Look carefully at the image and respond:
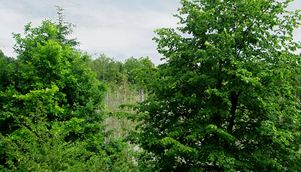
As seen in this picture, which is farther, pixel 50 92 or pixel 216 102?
pixel 50 92

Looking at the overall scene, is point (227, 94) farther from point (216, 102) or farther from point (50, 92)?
point (50, 92)

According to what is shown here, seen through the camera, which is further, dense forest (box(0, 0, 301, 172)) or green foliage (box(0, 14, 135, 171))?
green foliage (box(0, 14, 135, 171))

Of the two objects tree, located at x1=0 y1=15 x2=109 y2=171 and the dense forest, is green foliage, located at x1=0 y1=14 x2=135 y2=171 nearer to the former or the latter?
tree, located at x1=0 y1=15 x2=109 y2=171

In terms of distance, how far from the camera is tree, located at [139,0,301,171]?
14.7 metres

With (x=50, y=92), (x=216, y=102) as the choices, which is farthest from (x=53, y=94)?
(x=216, y=102)

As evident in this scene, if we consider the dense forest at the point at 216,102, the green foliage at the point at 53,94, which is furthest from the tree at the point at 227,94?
the green foliage at the point at 53,94

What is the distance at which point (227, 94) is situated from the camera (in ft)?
47.9

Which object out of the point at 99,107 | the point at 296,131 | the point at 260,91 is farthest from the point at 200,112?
the point at 99,107

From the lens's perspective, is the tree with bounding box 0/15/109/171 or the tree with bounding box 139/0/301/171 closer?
the tree with bounding box 139/0/301/171

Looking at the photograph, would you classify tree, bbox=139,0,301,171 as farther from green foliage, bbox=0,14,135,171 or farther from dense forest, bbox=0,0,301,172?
green foliage, bbox=0,14,135,171

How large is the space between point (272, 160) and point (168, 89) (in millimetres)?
4269

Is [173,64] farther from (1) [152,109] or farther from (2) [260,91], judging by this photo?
(2) [260,91]

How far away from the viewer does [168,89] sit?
16.1m

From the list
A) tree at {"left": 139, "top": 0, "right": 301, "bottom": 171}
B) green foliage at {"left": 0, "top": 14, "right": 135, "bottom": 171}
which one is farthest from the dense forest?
green foliage at {"left": 0, "top": 14, "right": 135, "bottom": 171}
